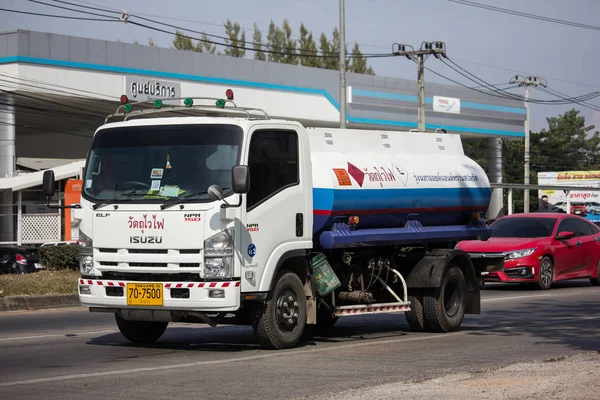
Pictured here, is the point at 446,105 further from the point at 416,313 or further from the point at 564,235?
the point at 416,313

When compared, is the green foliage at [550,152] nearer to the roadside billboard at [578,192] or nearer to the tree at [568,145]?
the tree at [568,145]

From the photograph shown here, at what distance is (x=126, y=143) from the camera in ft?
36.6

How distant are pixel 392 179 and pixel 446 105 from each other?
42017 mm

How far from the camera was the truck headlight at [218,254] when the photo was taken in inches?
407

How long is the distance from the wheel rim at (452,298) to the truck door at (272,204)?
302 centimetres

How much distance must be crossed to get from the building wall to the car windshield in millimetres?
19868

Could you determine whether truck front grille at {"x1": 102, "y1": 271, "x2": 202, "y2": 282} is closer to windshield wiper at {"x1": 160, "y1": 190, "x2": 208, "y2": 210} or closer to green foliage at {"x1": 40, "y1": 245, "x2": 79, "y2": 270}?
windshield wiper at {"x1": 160, "y1": 190, "x2": 208, "y2": 210}

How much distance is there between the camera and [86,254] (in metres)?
11.0

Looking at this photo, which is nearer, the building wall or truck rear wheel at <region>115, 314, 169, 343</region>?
truck rear wheel at <region>115, 314, 169, 343</region>

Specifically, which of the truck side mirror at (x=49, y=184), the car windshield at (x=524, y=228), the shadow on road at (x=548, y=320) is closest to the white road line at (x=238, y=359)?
the shadow on road at (x=548, y=320)

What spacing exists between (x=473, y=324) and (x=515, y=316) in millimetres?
1427

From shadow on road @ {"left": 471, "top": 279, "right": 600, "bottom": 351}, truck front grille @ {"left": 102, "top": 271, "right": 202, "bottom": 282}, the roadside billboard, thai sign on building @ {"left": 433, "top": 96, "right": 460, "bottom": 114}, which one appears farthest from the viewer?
the roadside billboard

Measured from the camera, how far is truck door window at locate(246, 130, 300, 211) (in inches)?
426

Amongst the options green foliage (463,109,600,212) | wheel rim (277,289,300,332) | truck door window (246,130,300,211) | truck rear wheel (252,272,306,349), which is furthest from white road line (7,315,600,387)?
green foliage (463,109,600,212)
